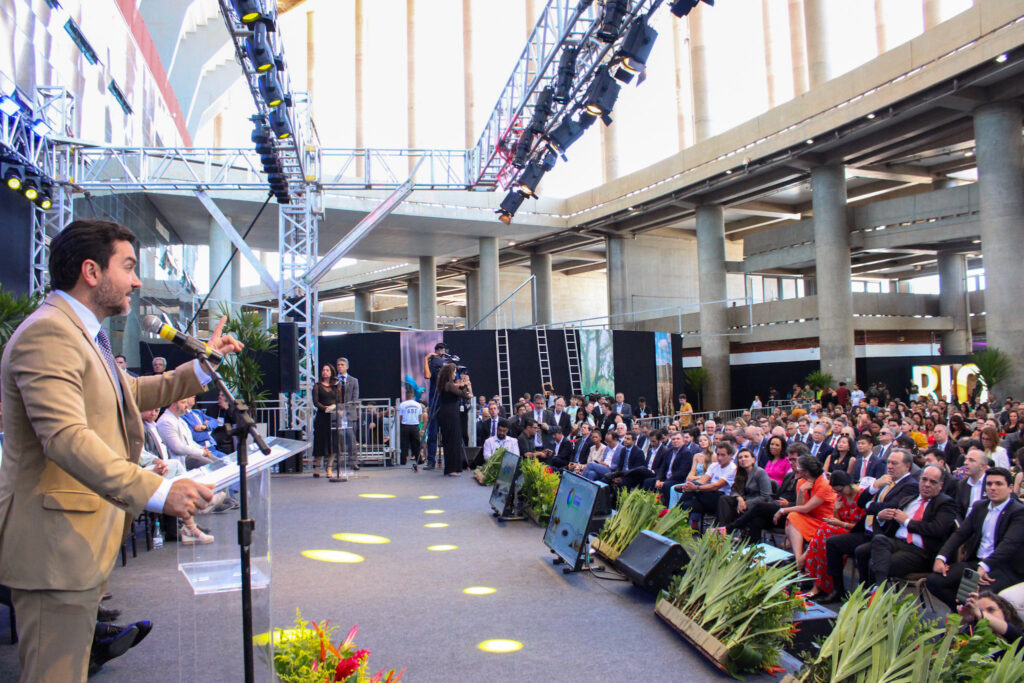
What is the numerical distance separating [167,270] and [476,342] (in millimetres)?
8733

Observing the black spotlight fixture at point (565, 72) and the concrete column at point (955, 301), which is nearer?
the black spotlight fixture at point (565, 72)

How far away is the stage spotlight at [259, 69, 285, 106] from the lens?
907cm

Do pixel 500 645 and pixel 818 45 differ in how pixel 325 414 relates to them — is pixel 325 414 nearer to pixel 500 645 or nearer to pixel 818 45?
pixel 500 645

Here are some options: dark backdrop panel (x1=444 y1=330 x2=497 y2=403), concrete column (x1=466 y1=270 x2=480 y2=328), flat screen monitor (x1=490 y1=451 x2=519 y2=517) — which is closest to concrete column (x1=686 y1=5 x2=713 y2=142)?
dark backdrop panel (x1=444 y1=330 x2=497 y2=403)

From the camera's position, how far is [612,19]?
820cm

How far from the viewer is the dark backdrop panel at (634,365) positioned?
19.1 meters

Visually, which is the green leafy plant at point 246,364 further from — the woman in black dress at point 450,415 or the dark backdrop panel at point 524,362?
the dark backdrop panel at point 524,362

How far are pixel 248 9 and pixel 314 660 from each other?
24.4 ft

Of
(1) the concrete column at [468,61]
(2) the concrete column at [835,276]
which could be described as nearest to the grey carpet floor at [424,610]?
(2) the concrete column at [835,276]

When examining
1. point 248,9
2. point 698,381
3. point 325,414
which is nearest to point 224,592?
point 248,9

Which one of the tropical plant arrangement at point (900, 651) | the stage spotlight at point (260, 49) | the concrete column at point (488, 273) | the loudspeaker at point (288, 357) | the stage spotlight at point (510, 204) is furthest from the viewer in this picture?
the concrete column at point (488, 273)

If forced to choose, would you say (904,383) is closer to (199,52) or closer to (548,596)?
(548,596)

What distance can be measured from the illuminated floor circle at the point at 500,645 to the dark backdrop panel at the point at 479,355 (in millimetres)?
13680

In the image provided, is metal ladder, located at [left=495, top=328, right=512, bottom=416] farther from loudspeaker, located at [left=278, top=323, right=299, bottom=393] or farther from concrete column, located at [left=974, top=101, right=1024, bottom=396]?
concrete column, located at [left=974, top=101, right=1024, bottom=396]
